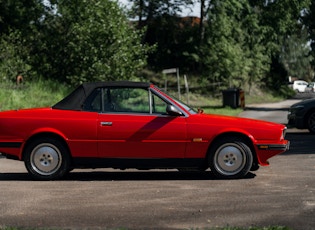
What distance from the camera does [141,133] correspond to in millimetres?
10273

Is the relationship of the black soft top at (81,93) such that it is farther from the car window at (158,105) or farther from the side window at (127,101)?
the car window at (158,105)

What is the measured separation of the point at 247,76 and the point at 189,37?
215 inches

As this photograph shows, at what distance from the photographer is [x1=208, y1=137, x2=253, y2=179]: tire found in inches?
406

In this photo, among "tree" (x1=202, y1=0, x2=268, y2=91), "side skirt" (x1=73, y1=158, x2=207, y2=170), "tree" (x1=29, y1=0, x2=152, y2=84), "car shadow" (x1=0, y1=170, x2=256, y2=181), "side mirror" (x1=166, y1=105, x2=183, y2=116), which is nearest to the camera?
"side mirror" (x1=166, y1=105, x2=183, y2=116)

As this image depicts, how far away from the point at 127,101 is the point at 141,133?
0.73 metres

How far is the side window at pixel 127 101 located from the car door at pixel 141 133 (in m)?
0.03

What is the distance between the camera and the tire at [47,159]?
34.1 feet

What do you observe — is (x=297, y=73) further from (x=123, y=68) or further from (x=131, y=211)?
(x=131, y=211)

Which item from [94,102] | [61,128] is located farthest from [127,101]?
[61,128]

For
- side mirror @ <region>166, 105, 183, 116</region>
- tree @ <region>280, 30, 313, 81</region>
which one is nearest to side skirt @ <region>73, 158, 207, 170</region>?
side mirror @ <region>166, 105, 183, 116</region>

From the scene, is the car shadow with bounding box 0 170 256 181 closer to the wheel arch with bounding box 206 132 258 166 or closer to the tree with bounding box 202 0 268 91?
the wheel arch with bounding box 206 132 258 166

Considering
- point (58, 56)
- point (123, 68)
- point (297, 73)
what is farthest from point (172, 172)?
point (297, 73)

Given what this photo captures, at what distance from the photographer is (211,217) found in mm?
7070

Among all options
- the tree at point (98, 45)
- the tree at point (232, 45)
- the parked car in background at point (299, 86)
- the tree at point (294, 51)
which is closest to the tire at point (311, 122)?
the tree at point (98, 45)
